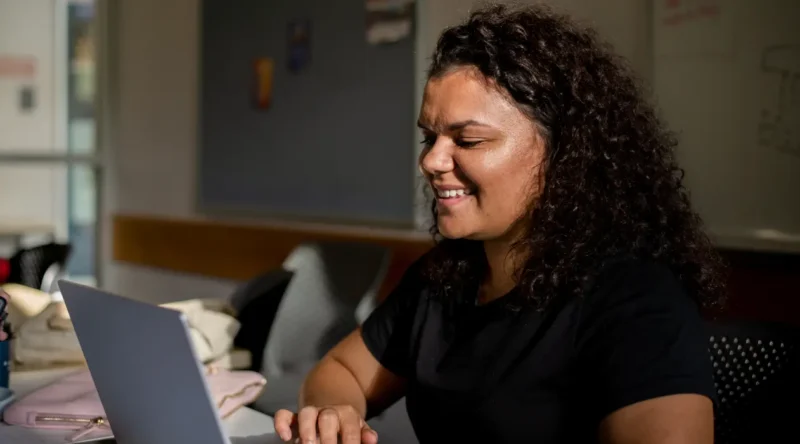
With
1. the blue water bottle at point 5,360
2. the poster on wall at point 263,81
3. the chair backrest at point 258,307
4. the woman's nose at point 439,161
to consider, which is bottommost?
the chair backrest at point 258,307

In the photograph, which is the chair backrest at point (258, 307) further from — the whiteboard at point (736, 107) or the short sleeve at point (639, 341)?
the short sleeve at point (639, 341)

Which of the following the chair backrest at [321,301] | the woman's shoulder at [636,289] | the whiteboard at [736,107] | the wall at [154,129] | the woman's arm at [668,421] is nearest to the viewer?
the woman's arm at [668,421]

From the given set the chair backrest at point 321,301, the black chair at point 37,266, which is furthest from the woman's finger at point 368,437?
the black chair at point 37,266

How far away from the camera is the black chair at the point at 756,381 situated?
135 cm

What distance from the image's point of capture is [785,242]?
2.39 m

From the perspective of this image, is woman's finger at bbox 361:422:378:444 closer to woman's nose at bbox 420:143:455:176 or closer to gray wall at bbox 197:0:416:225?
woman's nose at bbox 420:143:455:176

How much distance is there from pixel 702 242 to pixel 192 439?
2.70ft

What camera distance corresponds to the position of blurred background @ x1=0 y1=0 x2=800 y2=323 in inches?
96.6

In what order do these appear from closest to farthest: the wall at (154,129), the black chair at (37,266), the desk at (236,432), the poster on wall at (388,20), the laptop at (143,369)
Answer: the laptop at (143,369)
the desk at (236,432)
the poster on wall at (388,20)
the black chair at (37,266)
the wall at (154,129)

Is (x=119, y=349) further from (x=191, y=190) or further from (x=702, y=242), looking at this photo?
(x=191, y=190)

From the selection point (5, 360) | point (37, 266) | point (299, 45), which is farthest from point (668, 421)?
point (37, 266)

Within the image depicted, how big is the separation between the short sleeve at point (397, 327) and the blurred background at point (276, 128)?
52 centimetres

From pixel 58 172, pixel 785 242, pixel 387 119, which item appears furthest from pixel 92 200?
pixel 785 242

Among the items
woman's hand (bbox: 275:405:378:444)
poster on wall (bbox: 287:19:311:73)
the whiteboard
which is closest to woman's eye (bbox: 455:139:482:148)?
woman's hand (bbox: 275:405:378:444)
